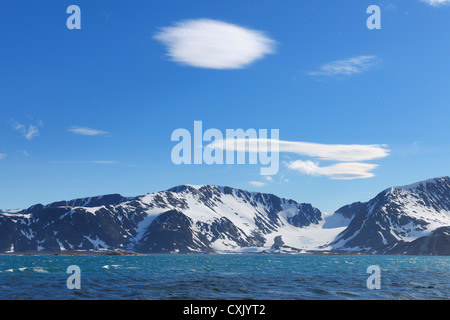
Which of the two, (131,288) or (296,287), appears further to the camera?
(296,287)

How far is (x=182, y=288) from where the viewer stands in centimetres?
7369

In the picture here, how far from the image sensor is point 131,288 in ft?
234
